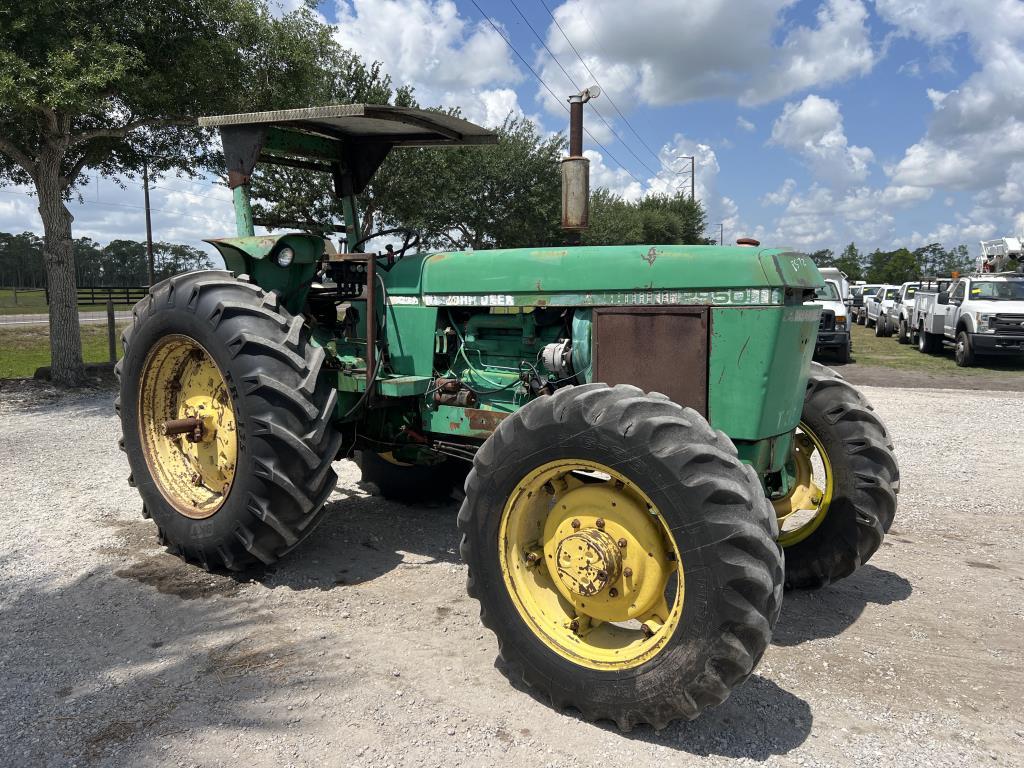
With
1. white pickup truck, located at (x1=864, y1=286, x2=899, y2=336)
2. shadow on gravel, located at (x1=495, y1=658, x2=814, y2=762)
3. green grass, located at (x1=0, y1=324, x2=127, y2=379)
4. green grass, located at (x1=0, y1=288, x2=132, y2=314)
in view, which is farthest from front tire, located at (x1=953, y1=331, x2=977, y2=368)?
green grass, located at (x1=0, y1=288, x2=132, y2=314)

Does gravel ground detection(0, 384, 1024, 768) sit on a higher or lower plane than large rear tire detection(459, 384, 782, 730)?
lower

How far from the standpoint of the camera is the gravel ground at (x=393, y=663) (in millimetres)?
2965

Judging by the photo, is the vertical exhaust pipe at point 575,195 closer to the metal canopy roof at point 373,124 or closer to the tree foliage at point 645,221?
the metal canopy roof at point 373,124

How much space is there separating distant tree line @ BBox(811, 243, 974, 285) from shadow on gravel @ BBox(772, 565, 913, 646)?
192 feet

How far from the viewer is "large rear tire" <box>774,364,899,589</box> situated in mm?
4258

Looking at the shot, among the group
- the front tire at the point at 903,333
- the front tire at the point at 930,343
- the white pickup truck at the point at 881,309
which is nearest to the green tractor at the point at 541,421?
the front tire at the point at 930,343

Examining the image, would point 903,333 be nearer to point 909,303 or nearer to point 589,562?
point 909,303

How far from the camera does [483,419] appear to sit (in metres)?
4.47

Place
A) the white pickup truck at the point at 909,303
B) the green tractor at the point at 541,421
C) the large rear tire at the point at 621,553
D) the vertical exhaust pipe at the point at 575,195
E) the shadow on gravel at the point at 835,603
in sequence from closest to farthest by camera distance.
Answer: the large rear tire at the point at 621,553, the green tractor at the point at 541,421, the shadow on gravel at the point at 835,603, the vertical exhaust pipe at the point at 575,195, the white pickup truck at the point at 909,303

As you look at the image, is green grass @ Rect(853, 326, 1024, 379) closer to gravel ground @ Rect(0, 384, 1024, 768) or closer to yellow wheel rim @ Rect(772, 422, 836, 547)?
gravel ground @ Rect(0, 384, 1024, 768)

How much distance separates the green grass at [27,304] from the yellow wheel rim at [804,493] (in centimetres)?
3288

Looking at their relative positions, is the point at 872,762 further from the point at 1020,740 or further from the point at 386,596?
the point at 386,596

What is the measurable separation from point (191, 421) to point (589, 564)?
9.24 ft

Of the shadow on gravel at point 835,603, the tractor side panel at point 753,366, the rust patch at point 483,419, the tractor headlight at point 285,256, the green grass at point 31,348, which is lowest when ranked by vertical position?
the shadow on gravel at point 835,603
